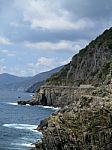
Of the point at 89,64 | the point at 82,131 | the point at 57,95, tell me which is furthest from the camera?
the point at 89,64

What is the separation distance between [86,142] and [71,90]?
12913 cm

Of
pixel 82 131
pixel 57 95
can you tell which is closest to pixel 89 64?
pixel 57 95

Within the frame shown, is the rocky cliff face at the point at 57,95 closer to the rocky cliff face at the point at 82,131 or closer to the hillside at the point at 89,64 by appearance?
the hillside at the point at 89,64

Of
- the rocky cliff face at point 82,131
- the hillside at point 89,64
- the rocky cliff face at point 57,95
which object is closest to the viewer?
the rocky cliff face at point 82,131

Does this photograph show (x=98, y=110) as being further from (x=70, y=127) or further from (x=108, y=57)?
(x=108, y=57)

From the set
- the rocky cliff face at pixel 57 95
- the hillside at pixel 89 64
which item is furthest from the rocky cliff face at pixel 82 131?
the hillside at pixel 89 64

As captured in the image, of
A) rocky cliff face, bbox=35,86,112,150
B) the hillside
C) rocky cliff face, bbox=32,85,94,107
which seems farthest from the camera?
the hillside

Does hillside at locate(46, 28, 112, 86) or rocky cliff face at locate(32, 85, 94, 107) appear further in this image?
hillside at locate(46, 28, 112, 86)

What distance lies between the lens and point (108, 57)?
183250 millimetres

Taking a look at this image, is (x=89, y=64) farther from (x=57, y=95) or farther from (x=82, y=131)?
(x=82, y=131)

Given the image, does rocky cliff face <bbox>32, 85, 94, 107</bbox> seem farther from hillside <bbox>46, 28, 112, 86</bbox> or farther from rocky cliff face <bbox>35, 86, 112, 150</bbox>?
rocky cliff face <bbox>35, 86, 112, 150</bbox>

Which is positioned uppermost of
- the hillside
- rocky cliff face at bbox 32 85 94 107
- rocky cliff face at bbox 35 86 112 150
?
the hillside

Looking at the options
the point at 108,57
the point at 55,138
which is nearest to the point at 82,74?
the point at 108,57

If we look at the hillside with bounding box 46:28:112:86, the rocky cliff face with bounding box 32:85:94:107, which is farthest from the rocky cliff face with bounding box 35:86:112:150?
the hillside with bounding box 46:28:112:86
